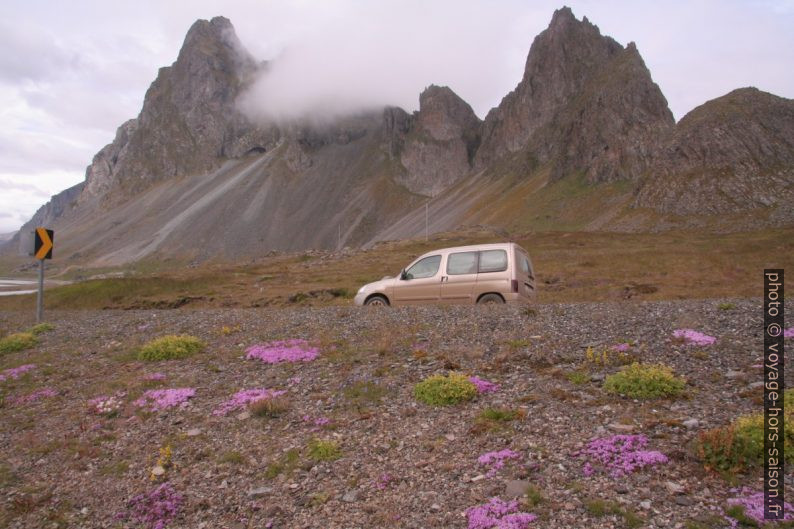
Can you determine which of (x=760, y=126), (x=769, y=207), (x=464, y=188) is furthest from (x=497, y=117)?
(x=769, y=207)

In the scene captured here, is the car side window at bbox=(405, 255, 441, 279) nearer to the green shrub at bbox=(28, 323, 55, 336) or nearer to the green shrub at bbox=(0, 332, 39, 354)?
the green shrub at bbox=(0, 332, 39, 354)

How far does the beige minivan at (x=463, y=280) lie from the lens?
17.1 metres

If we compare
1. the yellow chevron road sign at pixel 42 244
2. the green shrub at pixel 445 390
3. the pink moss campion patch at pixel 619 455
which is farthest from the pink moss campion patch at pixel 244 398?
the yellow chevron road sign at pixel 42 244

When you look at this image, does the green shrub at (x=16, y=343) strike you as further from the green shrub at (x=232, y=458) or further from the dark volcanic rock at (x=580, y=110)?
the dark volcanic rock at (x=580, y=110)

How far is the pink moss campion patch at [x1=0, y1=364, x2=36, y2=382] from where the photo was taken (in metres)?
12.7

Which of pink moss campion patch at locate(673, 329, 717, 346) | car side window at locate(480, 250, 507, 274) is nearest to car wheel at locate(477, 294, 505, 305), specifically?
car side window at locate(480, 250, 507, 274)

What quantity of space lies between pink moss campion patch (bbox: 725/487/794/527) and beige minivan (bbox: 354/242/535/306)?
36.4 ft

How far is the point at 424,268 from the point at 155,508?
1255 cm

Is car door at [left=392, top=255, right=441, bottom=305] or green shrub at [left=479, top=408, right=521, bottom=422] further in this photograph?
car door at [left=392, top=255, right=441, bottom=305]

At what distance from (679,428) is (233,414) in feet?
24.8

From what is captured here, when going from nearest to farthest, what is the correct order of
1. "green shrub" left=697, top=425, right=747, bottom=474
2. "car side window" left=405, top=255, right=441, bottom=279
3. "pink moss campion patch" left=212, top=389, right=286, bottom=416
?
"green shrub" left=697, top=425, right=747, bottom=474, "pink moss campion patch" left=212, top=389, right=286, bottom=416, "car side window" left=405, top=255, right=441, bottom=279

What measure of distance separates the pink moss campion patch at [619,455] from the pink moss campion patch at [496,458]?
2.77 ft

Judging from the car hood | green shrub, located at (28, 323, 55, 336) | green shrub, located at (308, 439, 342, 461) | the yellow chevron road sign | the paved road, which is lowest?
the paved road

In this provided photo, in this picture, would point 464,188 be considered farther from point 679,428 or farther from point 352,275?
point 679,428
